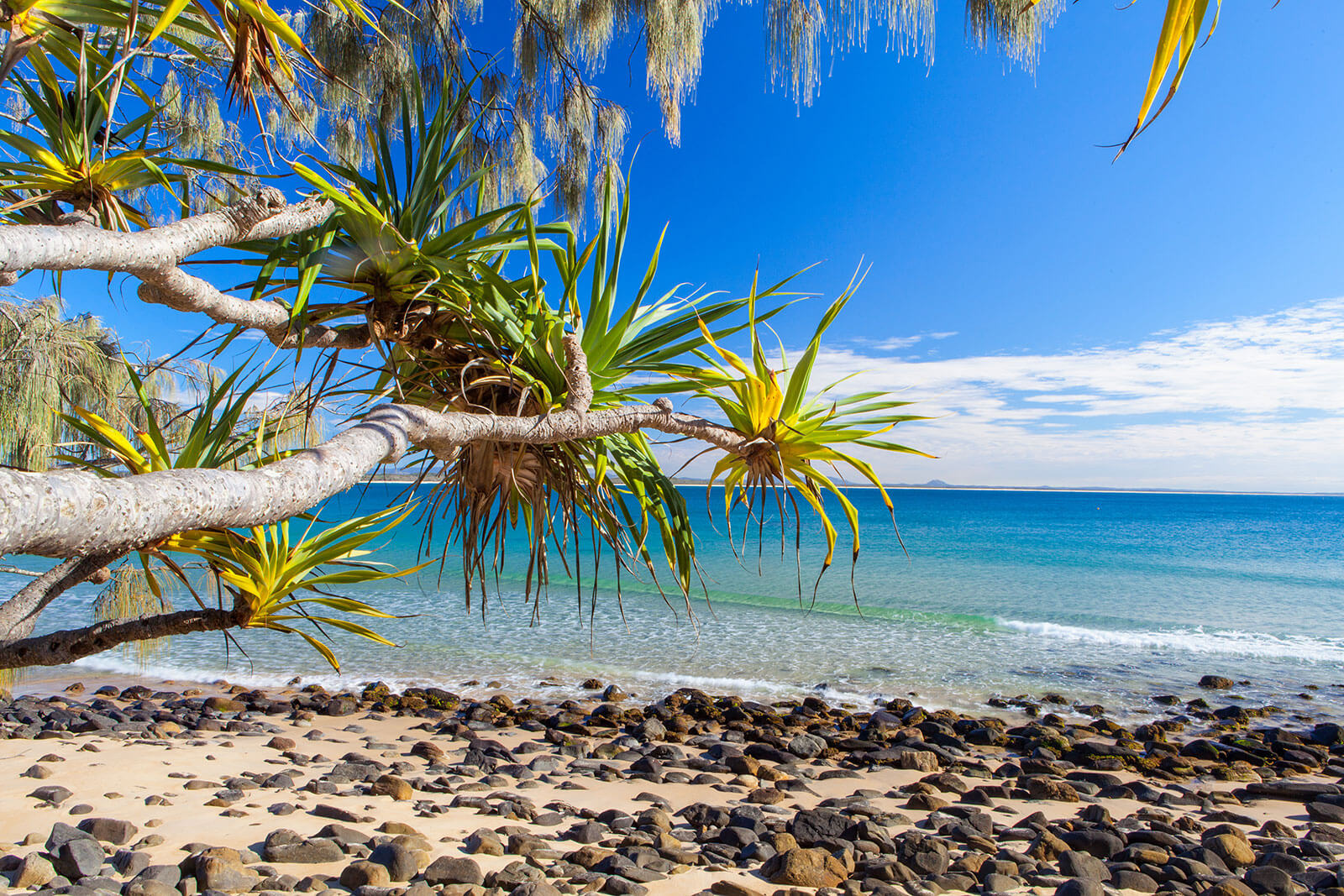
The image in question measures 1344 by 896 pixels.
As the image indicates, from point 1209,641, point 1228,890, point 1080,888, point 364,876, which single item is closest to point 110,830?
point 364,876

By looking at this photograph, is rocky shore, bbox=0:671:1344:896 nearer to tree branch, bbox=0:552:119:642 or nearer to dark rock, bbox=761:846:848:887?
dark rock, bbox=761:846:848:887

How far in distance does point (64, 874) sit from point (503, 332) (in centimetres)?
296

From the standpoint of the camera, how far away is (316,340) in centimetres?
194

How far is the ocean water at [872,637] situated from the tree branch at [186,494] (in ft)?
3.39

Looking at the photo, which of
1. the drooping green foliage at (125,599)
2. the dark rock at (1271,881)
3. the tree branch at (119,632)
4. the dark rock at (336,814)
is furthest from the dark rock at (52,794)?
the dark rock at (1271,881)

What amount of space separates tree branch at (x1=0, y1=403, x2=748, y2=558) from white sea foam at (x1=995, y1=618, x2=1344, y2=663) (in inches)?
515

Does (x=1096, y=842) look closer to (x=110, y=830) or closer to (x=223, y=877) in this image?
(x=223, y=877)

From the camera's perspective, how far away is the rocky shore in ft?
10.9

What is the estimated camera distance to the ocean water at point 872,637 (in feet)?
28.9

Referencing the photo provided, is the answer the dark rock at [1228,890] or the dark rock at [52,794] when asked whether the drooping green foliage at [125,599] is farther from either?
the dark rock at [1228,890]

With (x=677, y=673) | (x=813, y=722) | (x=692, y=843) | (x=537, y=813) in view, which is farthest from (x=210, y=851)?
(x=677, y=673)

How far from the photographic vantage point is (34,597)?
1.68 metres

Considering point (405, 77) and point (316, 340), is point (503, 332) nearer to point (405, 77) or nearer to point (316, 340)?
point (316, 340)

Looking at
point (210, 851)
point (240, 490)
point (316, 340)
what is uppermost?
point (316, 340)
